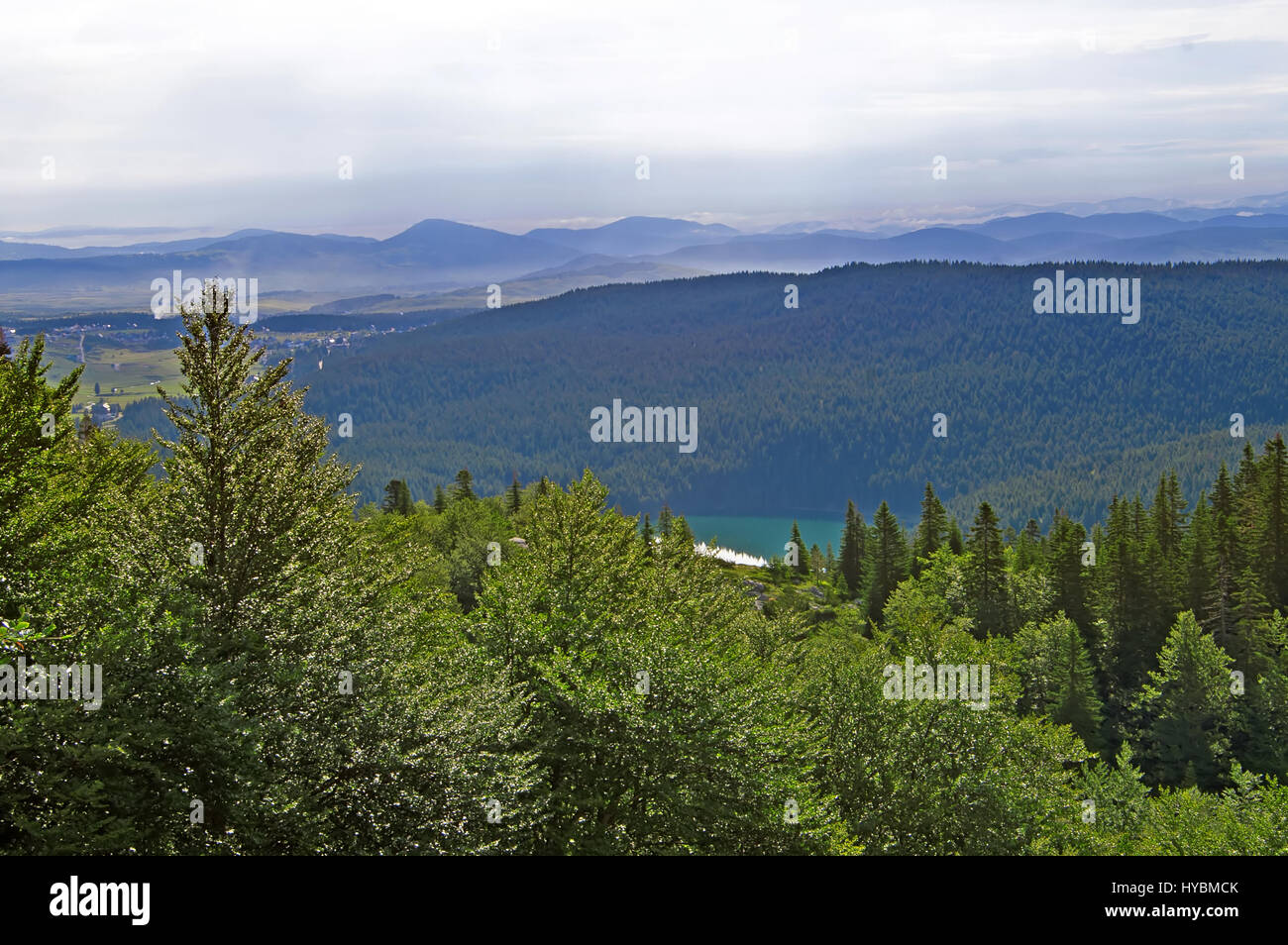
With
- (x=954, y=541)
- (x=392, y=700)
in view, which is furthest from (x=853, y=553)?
(x=392, y=700)

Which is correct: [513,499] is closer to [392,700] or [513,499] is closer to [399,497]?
[399,497]

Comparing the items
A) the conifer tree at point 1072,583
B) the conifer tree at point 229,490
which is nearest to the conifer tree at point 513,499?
the conifer tree at point 1072,583

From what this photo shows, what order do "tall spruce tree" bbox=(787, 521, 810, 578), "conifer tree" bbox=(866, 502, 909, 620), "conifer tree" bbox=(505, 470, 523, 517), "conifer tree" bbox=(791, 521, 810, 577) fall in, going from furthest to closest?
"conifer tree" bbox=(791, 521, 810, 577) < "tall spruce tree" bbox=(787, 521, 810, 578) < "conifer tree" bbox=(505, 470, 523, 517) < "conifer tree" bbox=(866, 502, 909, 620)

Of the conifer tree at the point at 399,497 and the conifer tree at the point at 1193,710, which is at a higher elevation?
the conifer tree at the point at 399,497

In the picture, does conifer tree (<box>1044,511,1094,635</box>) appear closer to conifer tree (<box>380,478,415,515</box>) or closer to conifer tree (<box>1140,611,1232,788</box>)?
conifer tree (<box>1140,611,1232,788</box>)

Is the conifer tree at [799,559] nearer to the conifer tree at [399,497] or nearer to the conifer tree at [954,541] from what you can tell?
the conifer tree at [954,541]

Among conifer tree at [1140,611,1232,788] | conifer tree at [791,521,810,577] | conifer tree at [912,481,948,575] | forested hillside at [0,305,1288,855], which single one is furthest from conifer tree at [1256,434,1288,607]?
conifer tree at [791,521,810,577]

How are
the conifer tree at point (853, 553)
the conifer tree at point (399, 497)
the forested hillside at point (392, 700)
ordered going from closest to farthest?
the forested hillside at point (392, 700), the conifer tree at point (399, 497), the conifer tree at point (853, 553)
